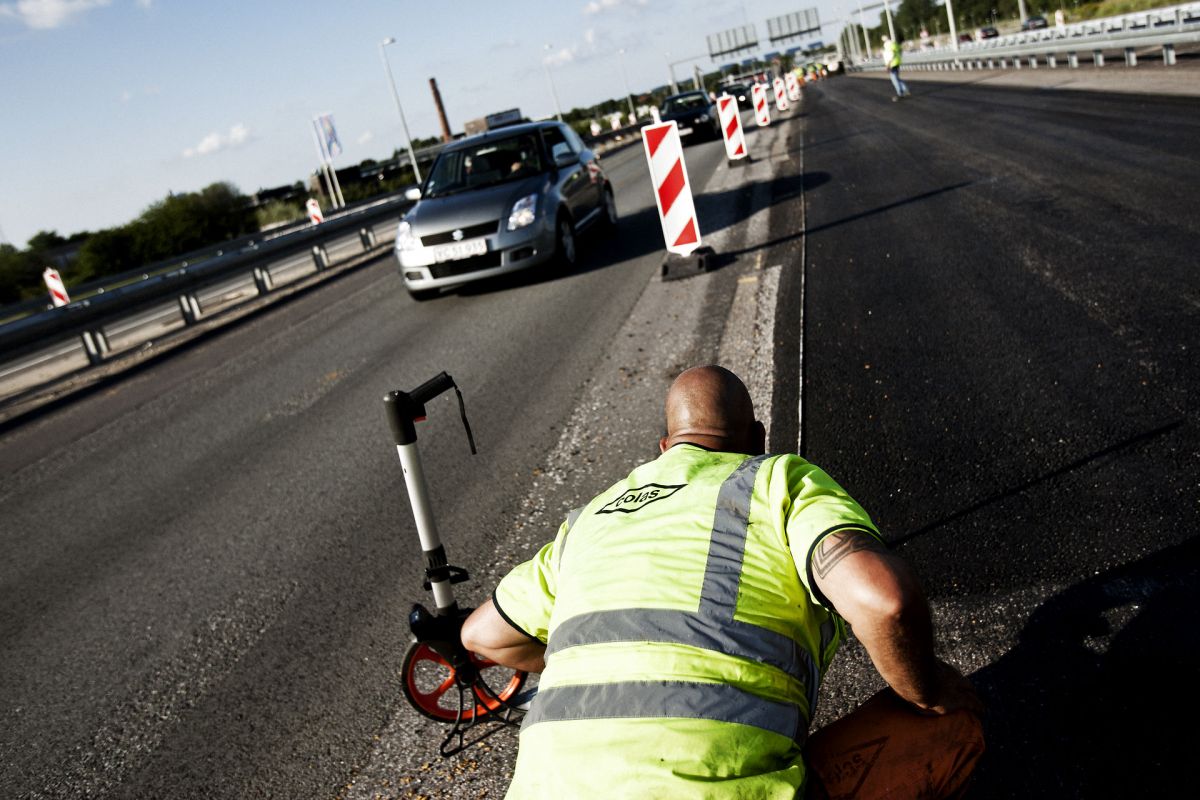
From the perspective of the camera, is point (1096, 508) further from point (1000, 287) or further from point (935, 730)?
point (1000, 287)

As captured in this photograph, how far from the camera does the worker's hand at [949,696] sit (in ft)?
6.45

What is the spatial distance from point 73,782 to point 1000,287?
→ 657cm

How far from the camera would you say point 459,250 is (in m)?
11.2

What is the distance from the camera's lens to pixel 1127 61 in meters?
25.0

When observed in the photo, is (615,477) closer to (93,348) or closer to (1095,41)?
(93,348)

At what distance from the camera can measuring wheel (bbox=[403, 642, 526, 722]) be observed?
3.28m

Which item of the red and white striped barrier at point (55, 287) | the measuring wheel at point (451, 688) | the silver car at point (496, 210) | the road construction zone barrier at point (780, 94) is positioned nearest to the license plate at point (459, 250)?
the silver car at point (496, 210)

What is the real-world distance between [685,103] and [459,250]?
77.5 ft

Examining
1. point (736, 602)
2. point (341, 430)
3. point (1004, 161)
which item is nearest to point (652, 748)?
point (736, 602)

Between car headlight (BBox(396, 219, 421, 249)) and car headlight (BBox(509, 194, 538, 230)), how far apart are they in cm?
116

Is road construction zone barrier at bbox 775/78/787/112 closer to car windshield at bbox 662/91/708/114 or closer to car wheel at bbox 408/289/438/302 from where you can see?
car windshield at bbox 662/91/708/114

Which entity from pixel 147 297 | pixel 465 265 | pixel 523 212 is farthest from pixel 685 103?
pixel 465 265

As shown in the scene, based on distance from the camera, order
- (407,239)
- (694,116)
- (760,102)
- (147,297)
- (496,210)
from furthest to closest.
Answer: (694,116) < (760,102) < (147,297) < (407,239) < (496,210)

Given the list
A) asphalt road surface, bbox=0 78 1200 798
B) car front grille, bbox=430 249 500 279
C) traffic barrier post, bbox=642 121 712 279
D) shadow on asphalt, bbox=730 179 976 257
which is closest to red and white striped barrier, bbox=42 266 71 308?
asphalt road surface, bbox=0 78 1200 798
